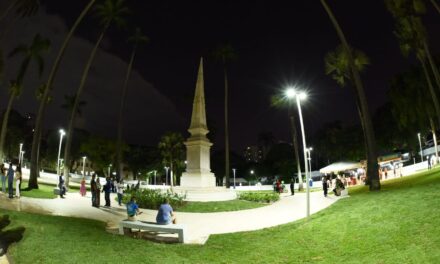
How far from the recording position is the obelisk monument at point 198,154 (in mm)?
26766

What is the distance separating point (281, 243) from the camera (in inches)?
420

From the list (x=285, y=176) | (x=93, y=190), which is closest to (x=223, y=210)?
(x=93, y=190)

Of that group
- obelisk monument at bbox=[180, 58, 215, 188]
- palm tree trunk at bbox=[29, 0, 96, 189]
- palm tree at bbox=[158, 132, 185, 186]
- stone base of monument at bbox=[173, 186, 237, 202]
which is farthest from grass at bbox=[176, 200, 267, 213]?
palm tree at bbox=[158, 132, 185, 186]

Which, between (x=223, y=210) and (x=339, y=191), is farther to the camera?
(x=339, y=191)

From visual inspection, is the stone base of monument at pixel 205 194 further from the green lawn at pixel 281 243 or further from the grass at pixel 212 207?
the green lawn at pixel 281 243

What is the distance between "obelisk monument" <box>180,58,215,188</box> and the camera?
26.8 meters

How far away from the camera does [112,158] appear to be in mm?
63906

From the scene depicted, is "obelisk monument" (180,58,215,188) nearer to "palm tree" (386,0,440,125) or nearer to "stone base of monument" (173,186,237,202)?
"stone base of monument" (173,186,237,202)

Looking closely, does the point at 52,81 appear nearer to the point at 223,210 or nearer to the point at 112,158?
the point at 223,210

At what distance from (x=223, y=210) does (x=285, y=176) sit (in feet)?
225

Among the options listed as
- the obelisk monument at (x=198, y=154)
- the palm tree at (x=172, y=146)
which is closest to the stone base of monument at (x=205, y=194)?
the obelisk monument at (x=198, y=154)

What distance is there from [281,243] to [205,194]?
14511 millimetres

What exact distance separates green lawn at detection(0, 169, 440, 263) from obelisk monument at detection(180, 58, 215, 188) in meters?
14.2

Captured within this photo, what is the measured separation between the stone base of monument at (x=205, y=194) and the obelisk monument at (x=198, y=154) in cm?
74
